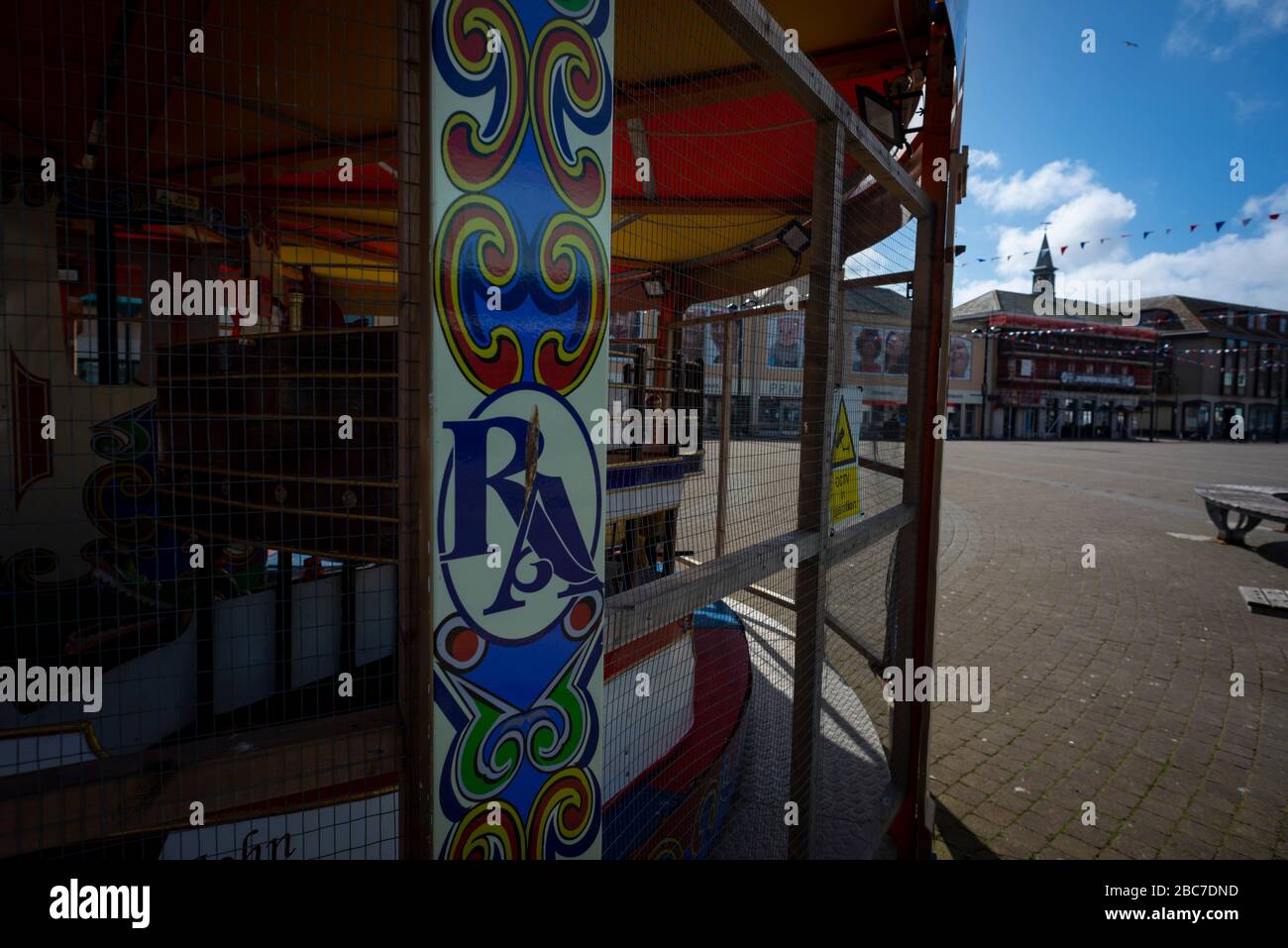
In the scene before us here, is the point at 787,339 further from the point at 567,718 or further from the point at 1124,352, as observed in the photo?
the point at 1124,352

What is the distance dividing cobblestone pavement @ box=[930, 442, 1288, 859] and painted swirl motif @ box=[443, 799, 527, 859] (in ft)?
10.2

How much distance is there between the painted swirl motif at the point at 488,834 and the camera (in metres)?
1.26

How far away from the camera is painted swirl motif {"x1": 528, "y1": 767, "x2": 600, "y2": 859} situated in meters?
1.38

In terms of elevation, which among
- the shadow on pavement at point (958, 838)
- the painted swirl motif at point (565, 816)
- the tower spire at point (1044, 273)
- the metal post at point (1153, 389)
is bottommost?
the shadow on pavement at point (958, 838)

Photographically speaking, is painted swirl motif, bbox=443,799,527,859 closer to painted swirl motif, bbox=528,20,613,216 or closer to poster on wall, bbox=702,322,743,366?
painted swirl motif, bbox=528,20,613,216

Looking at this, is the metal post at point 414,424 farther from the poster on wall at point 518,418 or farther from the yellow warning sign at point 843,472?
the yellow warning sign at point 843,472

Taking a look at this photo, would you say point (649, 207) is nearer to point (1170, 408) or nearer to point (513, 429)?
point (513, 429)

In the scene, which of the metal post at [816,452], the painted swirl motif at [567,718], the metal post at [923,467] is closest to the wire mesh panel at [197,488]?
the painted swirl motif at [567,718]

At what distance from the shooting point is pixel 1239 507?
10.4m

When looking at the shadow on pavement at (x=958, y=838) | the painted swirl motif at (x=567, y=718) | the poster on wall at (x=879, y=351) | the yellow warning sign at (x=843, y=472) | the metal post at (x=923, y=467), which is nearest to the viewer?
the painted swirl motif at (x=567, y=718)

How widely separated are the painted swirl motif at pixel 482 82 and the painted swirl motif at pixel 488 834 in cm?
116

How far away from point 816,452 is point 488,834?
1.66 metres

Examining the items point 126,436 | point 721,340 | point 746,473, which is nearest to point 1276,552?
point 721,340
